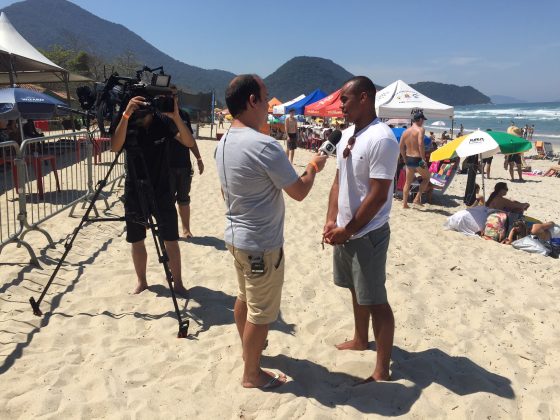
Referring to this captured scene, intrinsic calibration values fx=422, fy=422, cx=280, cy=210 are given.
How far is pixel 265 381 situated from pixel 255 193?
1.14 metres

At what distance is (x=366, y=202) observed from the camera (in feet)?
7.36

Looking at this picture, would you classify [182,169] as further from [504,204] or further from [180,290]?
[504,204]

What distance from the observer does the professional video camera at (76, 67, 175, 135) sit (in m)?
2.93

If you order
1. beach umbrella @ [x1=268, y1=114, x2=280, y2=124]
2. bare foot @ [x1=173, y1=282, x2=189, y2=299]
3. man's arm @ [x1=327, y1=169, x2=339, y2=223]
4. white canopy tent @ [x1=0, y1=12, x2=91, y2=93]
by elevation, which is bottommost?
bare foot @ [x1=173, y1=282, x2=189, y2=299]

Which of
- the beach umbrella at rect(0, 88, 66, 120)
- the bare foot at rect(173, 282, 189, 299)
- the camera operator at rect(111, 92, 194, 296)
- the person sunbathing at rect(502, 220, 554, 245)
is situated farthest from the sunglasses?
the beach umbrella at rect(0, 88, 66, 120)

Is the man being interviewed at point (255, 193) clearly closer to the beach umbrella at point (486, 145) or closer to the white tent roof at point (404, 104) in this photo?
the beach umbrella at point (486, 145)

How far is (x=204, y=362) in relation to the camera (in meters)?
2.71

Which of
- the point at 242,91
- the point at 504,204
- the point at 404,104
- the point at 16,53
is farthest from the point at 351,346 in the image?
the point at 16,53

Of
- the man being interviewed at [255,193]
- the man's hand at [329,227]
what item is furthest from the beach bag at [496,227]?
the man being interviewed at [255,193]

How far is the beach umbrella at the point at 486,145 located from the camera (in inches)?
259

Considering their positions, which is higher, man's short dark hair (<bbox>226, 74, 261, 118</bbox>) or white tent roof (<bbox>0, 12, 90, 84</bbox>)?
white tent roof (<bbox>0, 12, 90, 84</bbox>)

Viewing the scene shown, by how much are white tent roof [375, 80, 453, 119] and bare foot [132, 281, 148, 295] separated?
390 inches

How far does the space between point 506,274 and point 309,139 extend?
16489 millimetres

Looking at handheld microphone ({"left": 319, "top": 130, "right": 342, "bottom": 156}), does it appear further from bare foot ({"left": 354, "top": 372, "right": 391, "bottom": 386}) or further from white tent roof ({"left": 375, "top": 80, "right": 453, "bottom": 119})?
white tent roof ({"left": 375, "top": 80, "right": 453, "bottom": 119})
